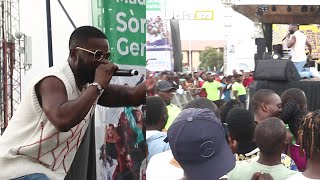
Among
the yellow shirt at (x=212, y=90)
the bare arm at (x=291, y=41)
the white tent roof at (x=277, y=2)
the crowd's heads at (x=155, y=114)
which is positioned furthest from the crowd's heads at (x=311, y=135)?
the yellow shirt at (x=212, y=90)

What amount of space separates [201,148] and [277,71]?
6394mm

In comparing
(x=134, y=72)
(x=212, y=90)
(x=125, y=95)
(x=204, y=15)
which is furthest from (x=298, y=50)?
(x=204, y=15)

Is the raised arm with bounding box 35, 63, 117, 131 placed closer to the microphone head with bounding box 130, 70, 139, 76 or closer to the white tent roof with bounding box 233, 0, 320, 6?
the microphone head with bounding box 130, 70, 139, 76

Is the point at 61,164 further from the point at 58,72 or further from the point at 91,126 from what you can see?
the point at 58,72

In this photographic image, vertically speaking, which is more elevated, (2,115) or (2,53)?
(2,53)

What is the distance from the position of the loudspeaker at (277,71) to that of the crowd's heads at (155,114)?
177 inches

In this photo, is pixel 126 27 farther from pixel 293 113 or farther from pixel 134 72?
pixel 293 113

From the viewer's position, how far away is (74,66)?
2.42 meters

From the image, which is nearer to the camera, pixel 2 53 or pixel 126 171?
pixel 126 171

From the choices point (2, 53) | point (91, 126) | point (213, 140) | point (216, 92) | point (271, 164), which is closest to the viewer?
point (213, 140)

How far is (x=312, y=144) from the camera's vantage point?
7.65 feet

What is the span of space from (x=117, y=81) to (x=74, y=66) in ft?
0.70

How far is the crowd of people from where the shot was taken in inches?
81.0

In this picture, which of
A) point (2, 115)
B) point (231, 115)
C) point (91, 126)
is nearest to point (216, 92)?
point (2, 115)
